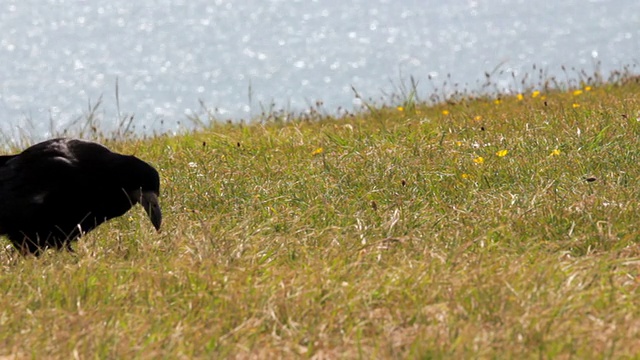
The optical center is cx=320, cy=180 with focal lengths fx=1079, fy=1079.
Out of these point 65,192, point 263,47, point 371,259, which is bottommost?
point 263,47

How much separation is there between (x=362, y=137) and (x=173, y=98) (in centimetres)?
3392

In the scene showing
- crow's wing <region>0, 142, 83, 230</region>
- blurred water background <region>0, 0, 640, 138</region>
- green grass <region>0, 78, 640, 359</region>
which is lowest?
blurred water background <region>0, 0, 640, 138</region>

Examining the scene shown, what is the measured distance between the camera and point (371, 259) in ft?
17.5

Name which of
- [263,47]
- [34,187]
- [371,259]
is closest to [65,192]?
[34,187]

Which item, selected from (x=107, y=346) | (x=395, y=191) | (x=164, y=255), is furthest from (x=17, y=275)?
(x=395, y=191)

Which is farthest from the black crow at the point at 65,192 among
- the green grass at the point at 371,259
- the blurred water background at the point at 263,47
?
the blurred water background at the point at 263,47

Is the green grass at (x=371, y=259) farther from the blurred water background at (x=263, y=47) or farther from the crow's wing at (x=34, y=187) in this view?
the blurred water background at (x=263, y=47)

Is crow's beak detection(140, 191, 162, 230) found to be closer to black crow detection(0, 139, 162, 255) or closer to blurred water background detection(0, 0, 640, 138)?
black crow detection(0, 139, 162, 255)

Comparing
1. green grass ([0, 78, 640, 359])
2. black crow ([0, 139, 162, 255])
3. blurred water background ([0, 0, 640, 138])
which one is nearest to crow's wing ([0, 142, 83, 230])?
black crow ([0, 139, 162, 255])

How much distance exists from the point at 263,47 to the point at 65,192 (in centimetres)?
5333

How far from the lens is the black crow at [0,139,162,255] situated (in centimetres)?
603

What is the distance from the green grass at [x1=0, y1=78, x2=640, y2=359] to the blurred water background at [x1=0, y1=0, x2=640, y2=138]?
66.7 feet

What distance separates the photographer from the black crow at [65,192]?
6.03m

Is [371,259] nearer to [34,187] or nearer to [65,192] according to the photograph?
[65,192]
